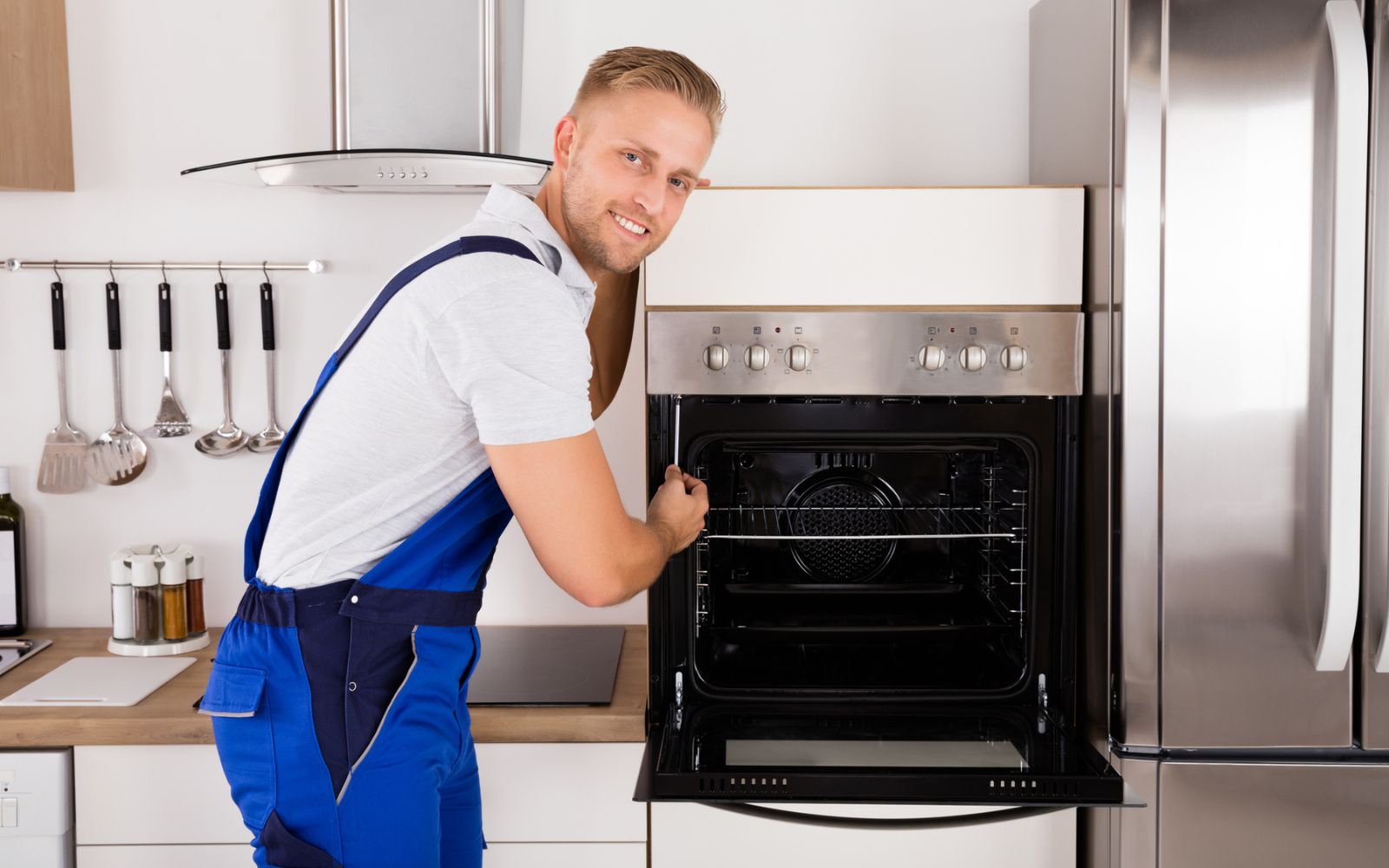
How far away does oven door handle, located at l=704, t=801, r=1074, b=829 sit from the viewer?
1433 millimetres

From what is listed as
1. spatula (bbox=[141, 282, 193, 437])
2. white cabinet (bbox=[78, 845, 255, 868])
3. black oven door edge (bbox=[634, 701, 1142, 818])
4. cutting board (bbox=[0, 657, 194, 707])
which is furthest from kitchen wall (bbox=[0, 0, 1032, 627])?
black oven door edge (bbox=[634, 701, 1142, 818])

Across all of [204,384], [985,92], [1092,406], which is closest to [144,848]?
[204,384]

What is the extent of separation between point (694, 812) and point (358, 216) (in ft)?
4.36

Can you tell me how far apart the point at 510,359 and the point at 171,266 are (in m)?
1.33

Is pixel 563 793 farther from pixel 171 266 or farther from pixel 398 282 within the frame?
pixel 171 266

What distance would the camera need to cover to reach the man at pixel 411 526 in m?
1.09

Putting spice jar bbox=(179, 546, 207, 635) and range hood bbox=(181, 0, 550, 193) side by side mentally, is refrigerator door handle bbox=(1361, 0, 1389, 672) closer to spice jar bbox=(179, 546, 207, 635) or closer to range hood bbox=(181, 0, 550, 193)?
range hood bbox=(181, 0, 550, 193)

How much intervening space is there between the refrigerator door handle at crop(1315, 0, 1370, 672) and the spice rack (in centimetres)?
190

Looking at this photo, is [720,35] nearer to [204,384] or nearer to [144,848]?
[204,384]

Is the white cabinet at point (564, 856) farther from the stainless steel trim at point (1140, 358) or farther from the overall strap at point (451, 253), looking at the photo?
the overall strap at point (451, 253)

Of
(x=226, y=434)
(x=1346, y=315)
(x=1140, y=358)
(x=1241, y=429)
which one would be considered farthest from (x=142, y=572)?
(x=1346, y=315)

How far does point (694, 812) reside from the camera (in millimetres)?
1513

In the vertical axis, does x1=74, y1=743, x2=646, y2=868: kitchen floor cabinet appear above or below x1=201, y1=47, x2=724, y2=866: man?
below

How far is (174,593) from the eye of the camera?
1.91 meters
